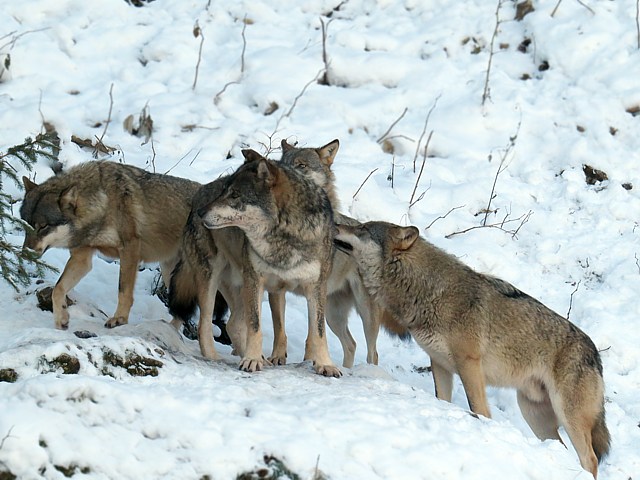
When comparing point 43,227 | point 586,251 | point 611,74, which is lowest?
point 586,251

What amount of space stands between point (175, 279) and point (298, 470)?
11.7 ft

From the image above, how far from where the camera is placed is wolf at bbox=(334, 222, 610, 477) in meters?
6.68

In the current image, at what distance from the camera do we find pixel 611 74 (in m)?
12.3

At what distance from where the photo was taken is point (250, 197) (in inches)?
245

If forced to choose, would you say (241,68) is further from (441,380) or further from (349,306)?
(441,380)

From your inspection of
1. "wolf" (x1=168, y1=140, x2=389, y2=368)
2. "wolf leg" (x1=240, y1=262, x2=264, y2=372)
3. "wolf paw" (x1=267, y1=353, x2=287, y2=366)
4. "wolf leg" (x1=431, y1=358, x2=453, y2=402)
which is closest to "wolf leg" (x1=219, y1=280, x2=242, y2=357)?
"wolf" (x1=168, y1=140, x2=389, y2=368)

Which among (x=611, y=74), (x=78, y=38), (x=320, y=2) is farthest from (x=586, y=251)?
(x=78, y=38)

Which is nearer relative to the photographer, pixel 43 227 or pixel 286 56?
pixel 43 227

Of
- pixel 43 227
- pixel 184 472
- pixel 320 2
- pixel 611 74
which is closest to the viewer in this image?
pixel 184 472

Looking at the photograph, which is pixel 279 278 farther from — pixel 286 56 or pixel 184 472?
pixel 286 56

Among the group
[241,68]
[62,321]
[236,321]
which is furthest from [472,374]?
[241,68]

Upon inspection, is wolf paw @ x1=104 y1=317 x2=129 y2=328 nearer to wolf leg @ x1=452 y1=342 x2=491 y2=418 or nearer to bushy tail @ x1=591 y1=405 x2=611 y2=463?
wolf leg @ x1=452 y1=342 x2=491 y2=418

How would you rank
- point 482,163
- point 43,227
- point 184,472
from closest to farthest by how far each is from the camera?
point 184,472 < point 43,227 < point 482,163

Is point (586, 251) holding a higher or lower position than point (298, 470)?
lower
